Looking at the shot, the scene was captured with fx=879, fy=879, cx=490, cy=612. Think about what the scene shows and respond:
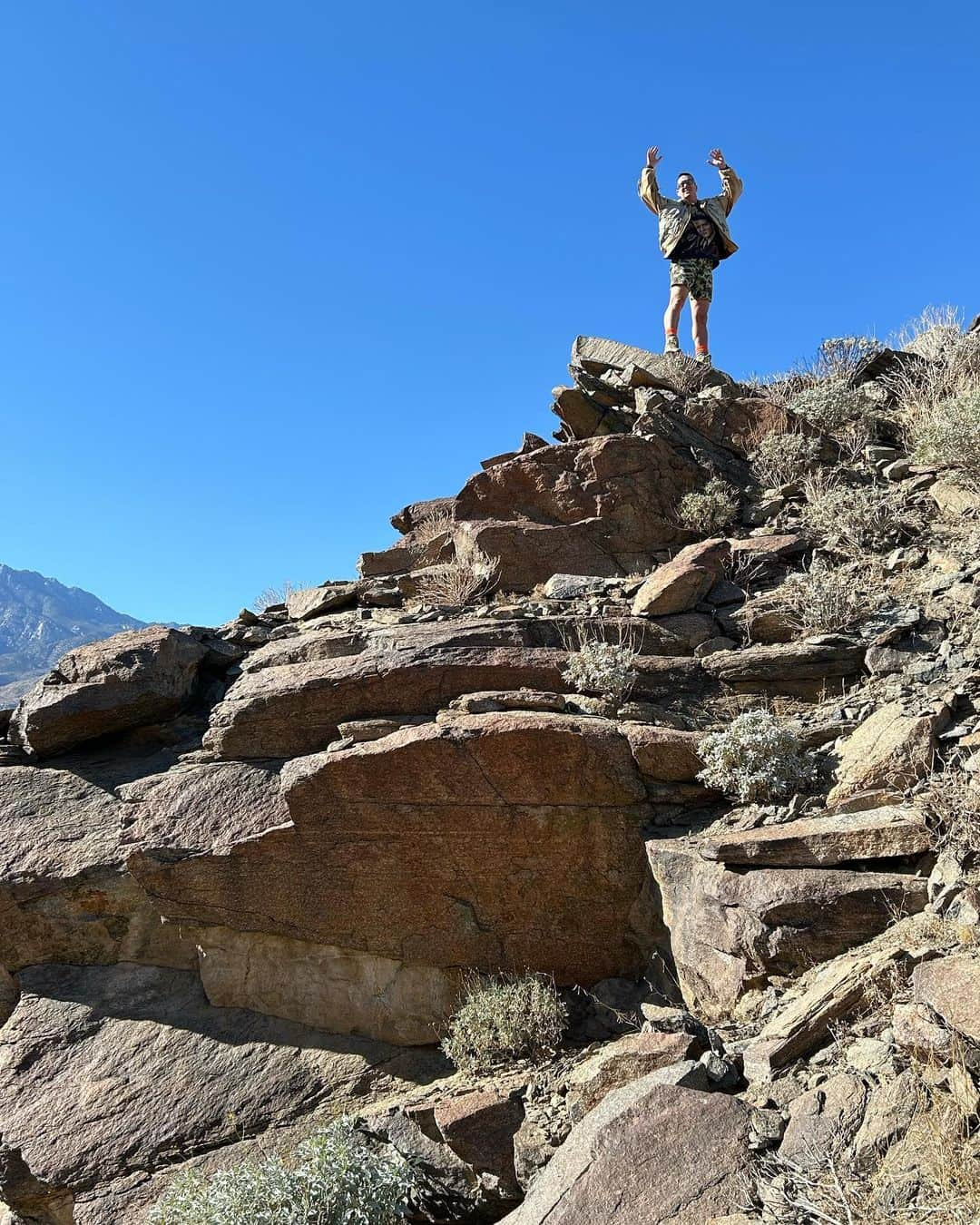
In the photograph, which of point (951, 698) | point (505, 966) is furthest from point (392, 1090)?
point (951, 698)

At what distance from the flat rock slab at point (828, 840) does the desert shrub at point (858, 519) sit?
13.6ft

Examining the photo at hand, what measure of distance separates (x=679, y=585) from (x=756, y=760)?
8.32 ft

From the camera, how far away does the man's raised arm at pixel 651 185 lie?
1352cm

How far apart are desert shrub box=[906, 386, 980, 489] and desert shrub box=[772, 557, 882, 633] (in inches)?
73.6

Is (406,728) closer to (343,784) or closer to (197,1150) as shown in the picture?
(343,784)

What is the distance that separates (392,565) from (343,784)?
496cm

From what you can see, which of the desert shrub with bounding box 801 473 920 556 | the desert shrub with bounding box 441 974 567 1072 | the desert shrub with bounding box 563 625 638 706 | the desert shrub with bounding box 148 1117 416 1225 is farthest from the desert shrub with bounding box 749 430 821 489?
the desert shrub with bounding box 148 1117 416 1225

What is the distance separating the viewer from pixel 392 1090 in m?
A: 6.61

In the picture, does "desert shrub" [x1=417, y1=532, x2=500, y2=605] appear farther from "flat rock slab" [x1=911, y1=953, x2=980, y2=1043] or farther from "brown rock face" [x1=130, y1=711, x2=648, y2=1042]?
"flat rock slab" [x1=911, y1=953, x2=980, y2=1043]

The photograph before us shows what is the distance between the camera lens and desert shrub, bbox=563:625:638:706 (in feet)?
24.1

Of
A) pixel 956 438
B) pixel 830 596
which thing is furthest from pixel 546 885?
pixel 956 438

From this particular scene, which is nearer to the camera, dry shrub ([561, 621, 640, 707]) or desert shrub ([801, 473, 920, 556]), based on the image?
dry shrub ([561, 621, 640, 707])

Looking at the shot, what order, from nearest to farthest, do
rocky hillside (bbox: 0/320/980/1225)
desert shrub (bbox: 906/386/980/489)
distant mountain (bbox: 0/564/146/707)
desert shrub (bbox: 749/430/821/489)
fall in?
rocky hillside (bbox: 0/320/980/1225) < desert shrub (bbox: 906/386/980/489) < desert shrub (bbox: 749/430/821/489) < distant mountain (bbox: 0/564/146/707)

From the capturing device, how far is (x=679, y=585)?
27.6 feet
